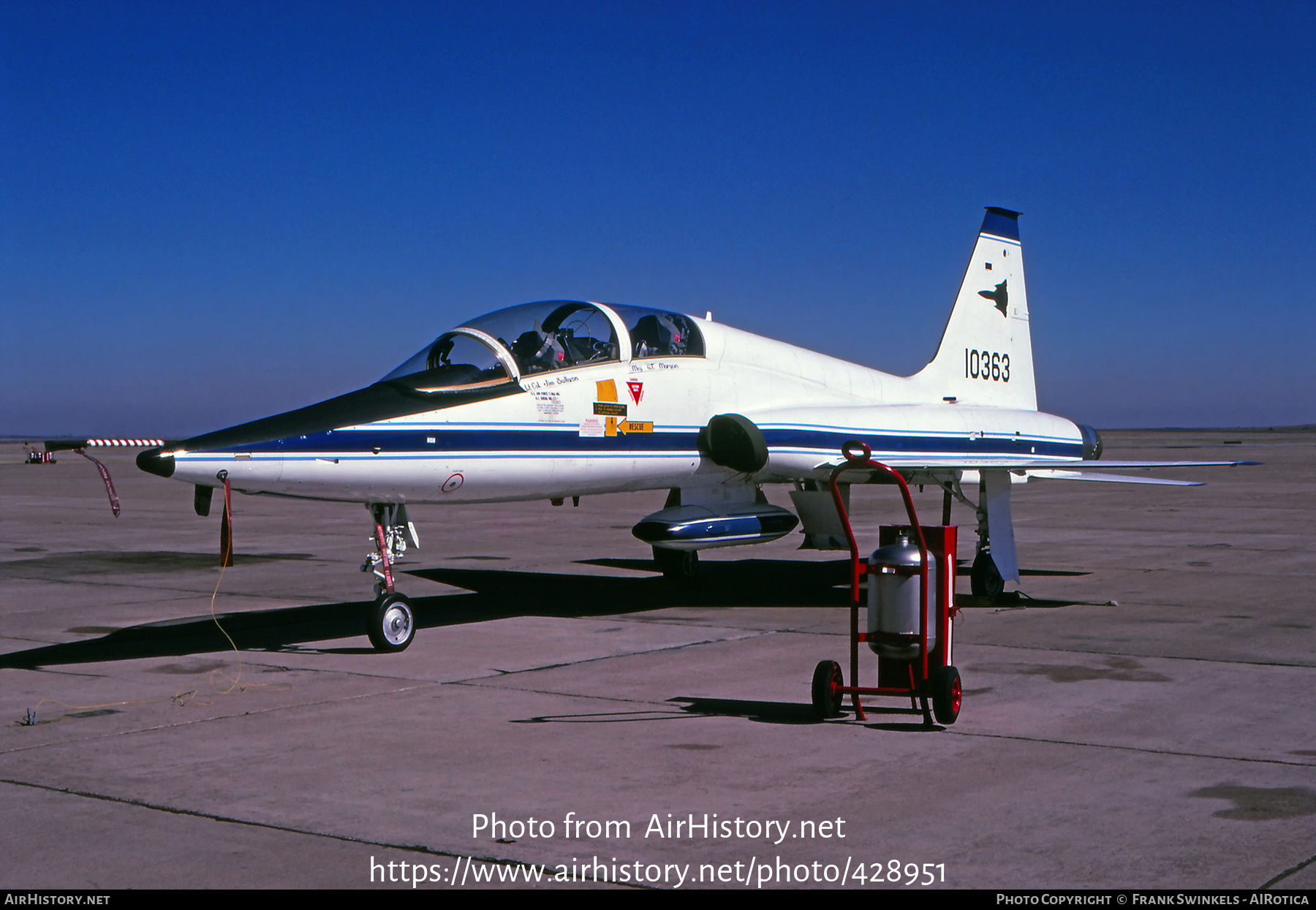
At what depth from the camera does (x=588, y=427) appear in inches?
448

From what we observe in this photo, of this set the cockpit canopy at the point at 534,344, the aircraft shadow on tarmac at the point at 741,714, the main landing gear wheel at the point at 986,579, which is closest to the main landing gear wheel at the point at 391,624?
the cockpit canopy at the point at 534,344

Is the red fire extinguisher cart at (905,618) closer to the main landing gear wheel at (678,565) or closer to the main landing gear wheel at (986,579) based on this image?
the main landing gear wheel at (986,579)

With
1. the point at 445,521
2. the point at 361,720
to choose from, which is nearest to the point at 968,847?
Result: the point at 361,720

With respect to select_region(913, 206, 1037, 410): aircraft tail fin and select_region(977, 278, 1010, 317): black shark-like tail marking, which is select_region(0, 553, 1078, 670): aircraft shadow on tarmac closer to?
select_region(913, 206, 1037, 410): aircraft tail fin

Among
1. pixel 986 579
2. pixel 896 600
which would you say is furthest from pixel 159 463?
pixel 986 579

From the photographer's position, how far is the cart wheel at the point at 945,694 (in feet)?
23.3

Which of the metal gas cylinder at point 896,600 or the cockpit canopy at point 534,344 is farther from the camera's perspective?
the cockpit canopy at point 534,344

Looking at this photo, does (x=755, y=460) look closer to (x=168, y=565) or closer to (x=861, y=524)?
(x=168, y=565)

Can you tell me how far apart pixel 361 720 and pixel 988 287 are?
12.8m

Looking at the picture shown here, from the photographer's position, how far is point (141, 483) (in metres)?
41.5

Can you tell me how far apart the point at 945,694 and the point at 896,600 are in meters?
0.64

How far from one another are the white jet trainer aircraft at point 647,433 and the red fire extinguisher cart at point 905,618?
4.02 m

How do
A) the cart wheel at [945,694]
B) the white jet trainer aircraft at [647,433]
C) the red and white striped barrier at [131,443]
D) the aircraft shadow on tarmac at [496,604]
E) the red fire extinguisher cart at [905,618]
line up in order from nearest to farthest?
the cart wheel at [945,694], the red fire extinguisher cart at [905,618], the red and white striped barrier at [131,443], the white jet trainer aircraft at [647,433], the aircraft shadow on tarmac at [496,604]

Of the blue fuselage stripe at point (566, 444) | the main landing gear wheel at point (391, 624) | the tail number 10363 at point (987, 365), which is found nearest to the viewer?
the blue fuselage stripe at point (566, 444)
